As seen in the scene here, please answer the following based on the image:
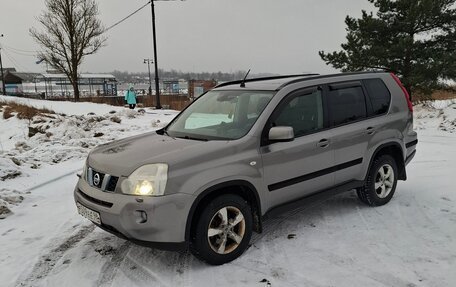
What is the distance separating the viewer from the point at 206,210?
354 cm

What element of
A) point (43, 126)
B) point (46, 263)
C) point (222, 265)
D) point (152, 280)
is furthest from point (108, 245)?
point (43, 126)

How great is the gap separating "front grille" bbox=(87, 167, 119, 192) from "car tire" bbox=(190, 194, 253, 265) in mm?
859

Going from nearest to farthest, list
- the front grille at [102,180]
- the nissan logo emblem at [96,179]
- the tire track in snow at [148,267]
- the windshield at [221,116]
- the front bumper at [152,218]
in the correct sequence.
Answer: the front bumper at [152,218], the tire track in snow at [148,267], the front grille at [102,180], the nissan logo emblem at [96,179], the windshield at [221,116]

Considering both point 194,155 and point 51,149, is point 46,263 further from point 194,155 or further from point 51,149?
point 51,149

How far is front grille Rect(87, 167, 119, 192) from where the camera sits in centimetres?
357

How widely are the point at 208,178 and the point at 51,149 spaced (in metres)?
7.20

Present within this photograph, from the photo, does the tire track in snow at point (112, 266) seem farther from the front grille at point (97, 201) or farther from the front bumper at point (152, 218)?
the front grille at point (97, 201)

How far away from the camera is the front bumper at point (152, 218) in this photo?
10.9 feet

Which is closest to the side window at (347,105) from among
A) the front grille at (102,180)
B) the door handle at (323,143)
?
the door handle at (323,143)

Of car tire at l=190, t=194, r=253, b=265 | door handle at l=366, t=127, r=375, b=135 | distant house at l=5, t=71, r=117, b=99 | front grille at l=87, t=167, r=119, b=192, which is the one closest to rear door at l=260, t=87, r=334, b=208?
car tire at l=190, t=194, r=253, b=265

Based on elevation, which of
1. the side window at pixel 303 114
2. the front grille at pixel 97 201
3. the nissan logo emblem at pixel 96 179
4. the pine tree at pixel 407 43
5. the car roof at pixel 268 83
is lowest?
the front grille at pixel 97 201

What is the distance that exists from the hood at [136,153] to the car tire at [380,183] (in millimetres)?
2488

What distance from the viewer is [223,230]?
3.70 meters

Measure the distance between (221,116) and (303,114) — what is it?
0.98 meters
